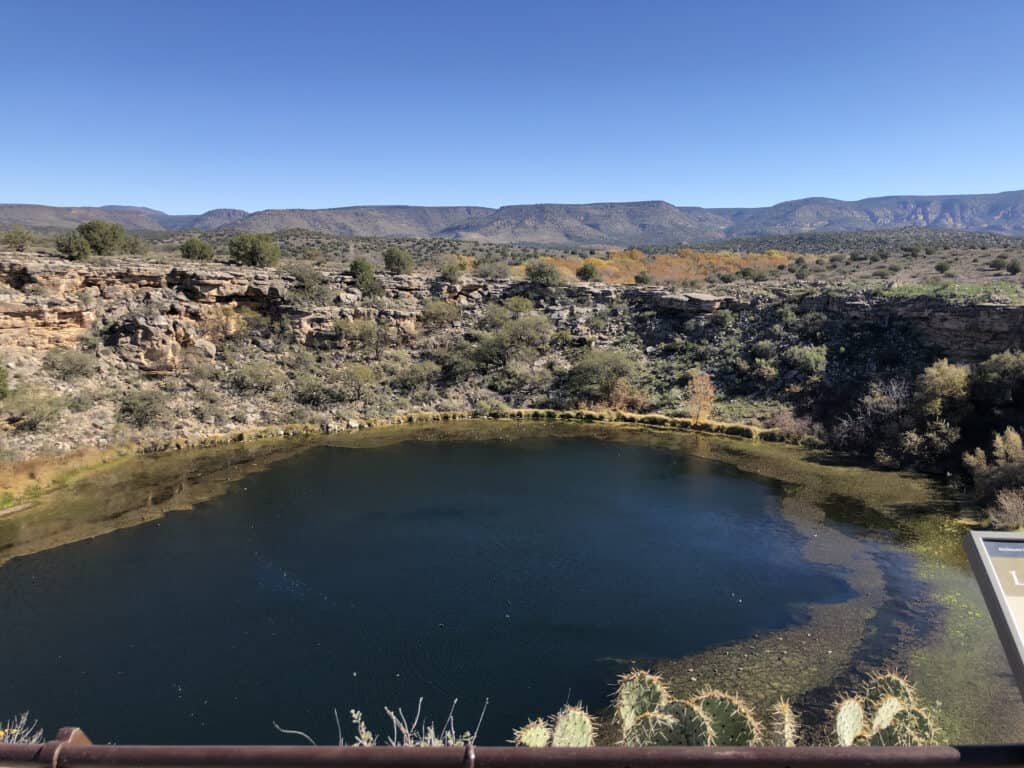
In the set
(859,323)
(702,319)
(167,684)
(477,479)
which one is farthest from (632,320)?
(167,684)

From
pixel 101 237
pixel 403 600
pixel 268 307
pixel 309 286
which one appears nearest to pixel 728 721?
pixel 403 600

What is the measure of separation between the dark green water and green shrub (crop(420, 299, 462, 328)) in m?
16.9

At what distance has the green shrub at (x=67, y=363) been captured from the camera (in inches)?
965

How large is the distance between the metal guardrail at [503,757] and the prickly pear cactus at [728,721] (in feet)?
13.5

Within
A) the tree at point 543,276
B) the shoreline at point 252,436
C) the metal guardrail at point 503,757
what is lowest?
the shoreline at point 252,436

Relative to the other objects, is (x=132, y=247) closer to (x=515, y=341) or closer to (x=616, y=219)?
(x=515, y=341)

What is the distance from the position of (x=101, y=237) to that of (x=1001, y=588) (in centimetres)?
3939

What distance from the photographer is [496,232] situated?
4737 inches

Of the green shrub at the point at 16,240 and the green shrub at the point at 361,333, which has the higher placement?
the green shrub at the point at 16,240

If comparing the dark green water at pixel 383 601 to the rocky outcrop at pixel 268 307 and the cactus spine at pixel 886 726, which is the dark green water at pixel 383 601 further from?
the rocky outcrop at pixel 268 307

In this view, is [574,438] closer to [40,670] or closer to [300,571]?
[300,571]

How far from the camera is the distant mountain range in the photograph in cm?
11050

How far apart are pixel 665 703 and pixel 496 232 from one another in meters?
119

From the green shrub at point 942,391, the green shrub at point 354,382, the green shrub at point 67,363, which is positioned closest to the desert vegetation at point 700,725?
the green shrub at point 942,391
